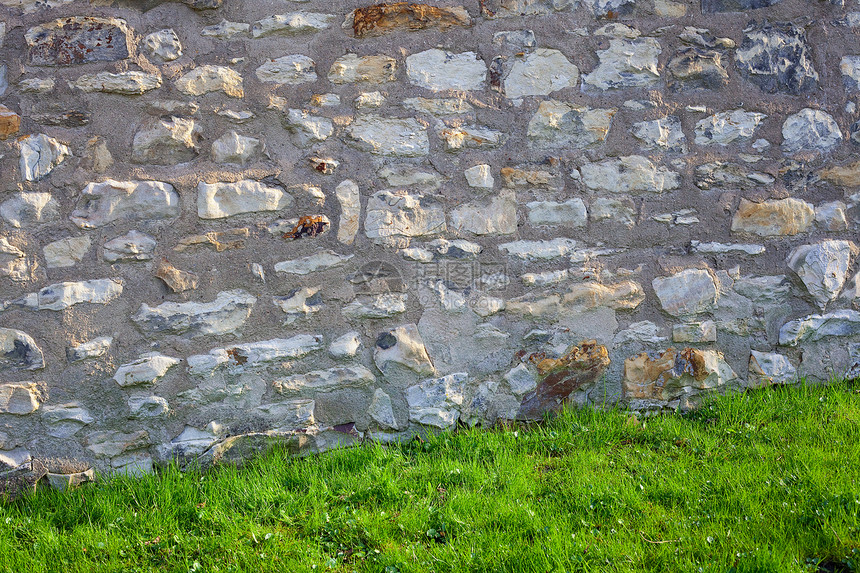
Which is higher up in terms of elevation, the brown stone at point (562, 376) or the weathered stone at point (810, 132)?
the weathered stone at point (810, 132)

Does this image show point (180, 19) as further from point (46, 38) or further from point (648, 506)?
point (648, 506)

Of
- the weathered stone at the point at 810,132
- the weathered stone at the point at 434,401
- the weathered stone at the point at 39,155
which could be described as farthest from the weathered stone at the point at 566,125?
the weathered stone at the point at 39,155

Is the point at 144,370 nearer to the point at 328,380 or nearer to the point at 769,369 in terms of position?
the point at 328,380

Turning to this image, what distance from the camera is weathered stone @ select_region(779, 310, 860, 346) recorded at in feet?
8.87

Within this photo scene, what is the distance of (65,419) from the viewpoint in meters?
2.30

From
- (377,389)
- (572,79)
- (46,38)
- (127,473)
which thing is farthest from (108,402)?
(572,79)

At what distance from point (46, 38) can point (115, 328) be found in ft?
3.91

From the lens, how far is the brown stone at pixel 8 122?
2303 mm

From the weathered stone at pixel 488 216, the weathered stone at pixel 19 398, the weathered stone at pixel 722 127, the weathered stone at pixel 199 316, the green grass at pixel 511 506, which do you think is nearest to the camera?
the green grass at pixel 511 506

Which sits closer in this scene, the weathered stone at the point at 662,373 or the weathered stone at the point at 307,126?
the weathered stone at the point at 307,126

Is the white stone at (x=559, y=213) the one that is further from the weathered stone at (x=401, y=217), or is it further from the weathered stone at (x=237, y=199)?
the weathered stone at (x=237, y=199)

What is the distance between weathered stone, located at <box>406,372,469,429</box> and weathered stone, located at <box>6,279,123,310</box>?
1281 mm

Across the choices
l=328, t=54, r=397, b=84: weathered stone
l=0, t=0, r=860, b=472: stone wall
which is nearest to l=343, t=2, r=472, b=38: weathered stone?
l=0, t=0, r=860, b=472: stone wall

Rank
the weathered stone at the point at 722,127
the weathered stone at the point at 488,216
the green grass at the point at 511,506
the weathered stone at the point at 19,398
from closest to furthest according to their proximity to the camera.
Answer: the green grass at the point at 511,506 → the weathered stone at the point at 19,398 → the weathered stone at the point at 488,216 → the weathered stone at the point at 722,127
